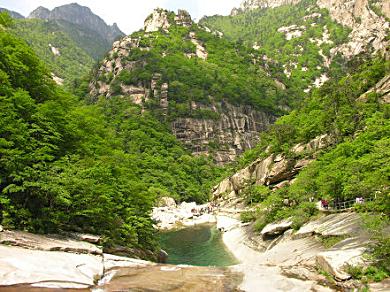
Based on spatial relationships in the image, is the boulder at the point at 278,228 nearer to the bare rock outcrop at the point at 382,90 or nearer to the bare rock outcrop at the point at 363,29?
the bare rock outcrop at the point at 382,90

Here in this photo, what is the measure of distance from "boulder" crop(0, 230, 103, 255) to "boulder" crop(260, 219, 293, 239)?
1943 cm

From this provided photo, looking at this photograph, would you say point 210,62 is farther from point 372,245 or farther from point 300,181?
point 372,245

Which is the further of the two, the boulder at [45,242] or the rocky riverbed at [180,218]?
the rocky riverbed at [180,218]

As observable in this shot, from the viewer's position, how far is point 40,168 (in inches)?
758

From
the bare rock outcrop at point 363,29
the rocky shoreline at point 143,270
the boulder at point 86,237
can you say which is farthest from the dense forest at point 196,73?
the rocky shoreline at point 143,270

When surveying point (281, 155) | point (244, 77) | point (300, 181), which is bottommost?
point (300, 181)

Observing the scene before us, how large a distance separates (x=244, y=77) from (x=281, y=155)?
10797cm

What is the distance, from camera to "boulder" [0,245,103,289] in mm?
12656

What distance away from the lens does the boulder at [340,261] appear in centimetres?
1455

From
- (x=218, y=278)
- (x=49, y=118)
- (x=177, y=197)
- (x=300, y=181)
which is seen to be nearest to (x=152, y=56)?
(x=177, y=197)

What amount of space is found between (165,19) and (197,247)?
168402mm

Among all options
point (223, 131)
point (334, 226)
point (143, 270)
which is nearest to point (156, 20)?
point (223, 131)

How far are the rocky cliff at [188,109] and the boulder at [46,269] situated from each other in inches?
4561

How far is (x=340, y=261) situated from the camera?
1528 cm
